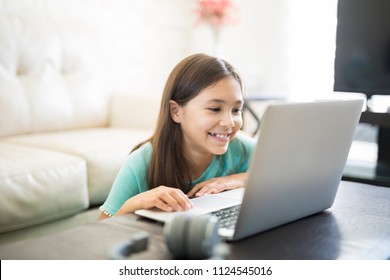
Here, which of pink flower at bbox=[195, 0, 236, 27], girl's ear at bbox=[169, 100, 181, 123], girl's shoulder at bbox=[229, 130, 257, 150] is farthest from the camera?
pink flower at bbox=[195, 0, 236, 27]

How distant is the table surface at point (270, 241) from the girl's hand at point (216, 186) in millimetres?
242

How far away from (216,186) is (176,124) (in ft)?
0.78

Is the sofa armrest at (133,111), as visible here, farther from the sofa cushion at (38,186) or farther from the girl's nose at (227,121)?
the girl's nose at (227,121)

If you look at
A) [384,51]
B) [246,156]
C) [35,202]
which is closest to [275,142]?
[246,156]

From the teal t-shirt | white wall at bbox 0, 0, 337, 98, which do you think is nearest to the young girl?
the teal t-shirt

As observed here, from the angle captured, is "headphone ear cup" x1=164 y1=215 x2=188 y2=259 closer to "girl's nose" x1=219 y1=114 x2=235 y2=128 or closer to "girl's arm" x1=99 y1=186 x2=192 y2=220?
"girl's arm" x1=99 y1=186 x2=192 y2=220

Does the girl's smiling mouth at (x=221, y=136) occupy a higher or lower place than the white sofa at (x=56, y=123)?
higher

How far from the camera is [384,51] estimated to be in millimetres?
2586

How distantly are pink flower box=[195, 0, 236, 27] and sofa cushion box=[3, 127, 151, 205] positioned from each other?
1.29 meters

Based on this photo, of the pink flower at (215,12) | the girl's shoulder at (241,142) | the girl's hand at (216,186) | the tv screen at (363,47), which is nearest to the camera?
the girl's hand at (216,186)

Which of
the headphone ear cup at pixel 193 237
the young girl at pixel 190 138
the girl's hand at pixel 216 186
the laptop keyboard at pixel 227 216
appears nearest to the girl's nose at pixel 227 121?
the young girl at pixel 190 138

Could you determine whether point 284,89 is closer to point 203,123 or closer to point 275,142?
point 203,123

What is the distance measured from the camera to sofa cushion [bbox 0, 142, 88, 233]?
66.1 inches

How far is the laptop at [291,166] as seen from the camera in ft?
2.63
